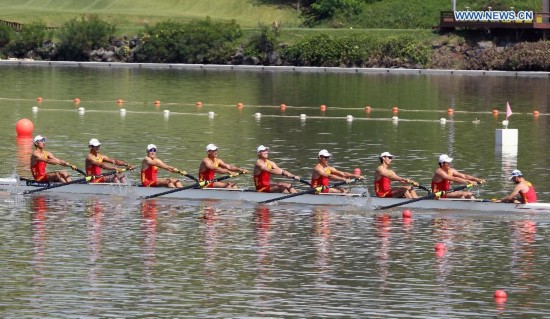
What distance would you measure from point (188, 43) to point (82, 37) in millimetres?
9139

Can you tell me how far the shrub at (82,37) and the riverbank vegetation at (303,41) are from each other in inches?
3.3

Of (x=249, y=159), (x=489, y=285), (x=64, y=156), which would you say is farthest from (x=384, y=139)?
(x=489, y=285)

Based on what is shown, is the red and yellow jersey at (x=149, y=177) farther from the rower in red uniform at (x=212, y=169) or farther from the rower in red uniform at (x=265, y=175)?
the rower in red uniform at (x=265, y=175)

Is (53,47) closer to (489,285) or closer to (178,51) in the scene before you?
(178,51)

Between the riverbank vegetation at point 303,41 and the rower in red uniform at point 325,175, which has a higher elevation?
the riverbank vegetation at point 303,41

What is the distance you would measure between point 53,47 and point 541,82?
44.3m

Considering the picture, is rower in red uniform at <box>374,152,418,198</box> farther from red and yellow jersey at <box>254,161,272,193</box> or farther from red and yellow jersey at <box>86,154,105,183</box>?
red and yellow jersey at <box>86,154,105,183</box>

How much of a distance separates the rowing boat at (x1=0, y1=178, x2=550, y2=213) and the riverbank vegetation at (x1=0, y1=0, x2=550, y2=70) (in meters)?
65.3

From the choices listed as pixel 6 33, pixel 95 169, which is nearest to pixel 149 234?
pixel 95 169

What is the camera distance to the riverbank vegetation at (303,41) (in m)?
106

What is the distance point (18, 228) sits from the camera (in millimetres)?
35875

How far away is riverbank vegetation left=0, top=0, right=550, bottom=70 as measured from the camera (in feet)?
347

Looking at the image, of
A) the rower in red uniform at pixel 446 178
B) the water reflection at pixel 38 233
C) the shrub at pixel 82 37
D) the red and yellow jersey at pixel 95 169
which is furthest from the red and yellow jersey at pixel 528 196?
the shrub at pixel 82 37

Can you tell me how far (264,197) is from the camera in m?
39.8
